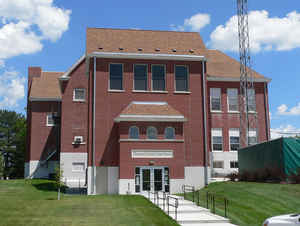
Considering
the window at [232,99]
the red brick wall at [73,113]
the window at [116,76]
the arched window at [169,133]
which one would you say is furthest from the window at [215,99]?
the red brick wall at [73,113]

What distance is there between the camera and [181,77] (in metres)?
34.5

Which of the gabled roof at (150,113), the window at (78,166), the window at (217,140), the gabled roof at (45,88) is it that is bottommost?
the window at (78,166)

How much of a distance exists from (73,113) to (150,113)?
38.7 ft

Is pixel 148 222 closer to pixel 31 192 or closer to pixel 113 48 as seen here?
pixel 31 192

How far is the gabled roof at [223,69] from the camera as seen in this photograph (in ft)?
135

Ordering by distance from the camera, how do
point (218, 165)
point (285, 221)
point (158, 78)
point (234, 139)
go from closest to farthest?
point (285, 221), point (158, 78), point (218, 165), point (234, 139)

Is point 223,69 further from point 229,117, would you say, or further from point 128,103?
point 128,103

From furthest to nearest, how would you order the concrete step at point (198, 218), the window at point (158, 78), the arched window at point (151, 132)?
1. the window at point (158, 78)
2. the arched window at point (151, 132)
3. the concrete step at point (198, 218)

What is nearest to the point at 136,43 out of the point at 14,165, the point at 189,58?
the point at 189,58

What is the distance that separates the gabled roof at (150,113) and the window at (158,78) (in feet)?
5.18

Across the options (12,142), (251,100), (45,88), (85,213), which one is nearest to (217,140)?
(251,100)

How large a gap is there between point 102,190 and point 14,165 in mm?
46509

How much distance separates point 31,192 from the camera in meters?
31.2

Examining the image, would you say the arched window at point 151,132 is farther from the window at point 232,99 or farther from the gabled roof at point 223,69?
the window at point 232,99
